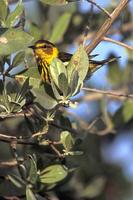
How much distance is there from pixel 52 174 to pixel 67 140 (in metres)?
0.15

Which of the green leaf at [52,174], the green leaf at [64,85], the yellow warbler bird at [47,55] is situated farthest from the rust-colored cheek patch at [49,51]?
the green leaf at [64,85]

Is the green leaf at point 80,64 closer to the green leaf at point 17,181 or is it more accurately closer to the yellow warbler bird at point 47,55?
the yellow warbler bird at point 47,55

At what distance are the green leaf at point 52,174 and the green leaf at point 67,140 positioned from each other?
3.8 inches

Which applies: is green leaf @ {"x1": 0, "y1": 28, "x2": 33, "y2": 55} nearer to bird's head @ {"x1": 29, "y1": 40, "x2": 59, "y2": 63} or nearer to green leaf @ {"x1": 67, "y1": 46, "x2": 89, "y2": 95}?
green leaf @ {"x1": 67, "y1": 46, "x2": 89, "y2": 95}

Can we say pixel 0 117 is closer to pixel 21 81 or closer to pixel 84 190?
pixel 21 81

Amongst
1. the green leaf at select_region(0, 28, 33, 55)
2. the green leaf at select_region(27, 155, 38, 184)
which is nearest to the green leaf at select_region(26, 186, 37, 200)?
the green leaf at select_region(27, 155, 38, 184)

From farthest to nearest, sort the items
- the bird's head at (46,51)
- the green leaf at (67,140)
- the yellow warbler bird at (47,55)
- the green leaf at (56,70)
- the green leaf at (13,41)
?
the bird's head at (46,51), the yellow warbler bird at (47,55), the green leaf at (67,140), the green leaf at (56,70), the green leaf at (13,41)

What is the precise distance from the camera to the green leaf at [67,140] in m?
2.11

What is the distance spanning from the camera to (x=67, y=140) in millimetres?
2111

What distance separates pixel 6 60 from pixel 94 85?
1.71m

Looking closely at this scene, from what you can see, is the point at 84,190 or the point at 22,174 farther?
the point at 84,190

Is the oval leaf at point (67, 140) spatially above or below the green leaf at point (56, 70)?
below

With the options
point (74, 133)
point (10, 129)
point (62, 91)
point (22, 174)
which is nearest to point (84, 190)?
point (10, 129)

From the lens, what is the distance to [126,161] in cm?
354
